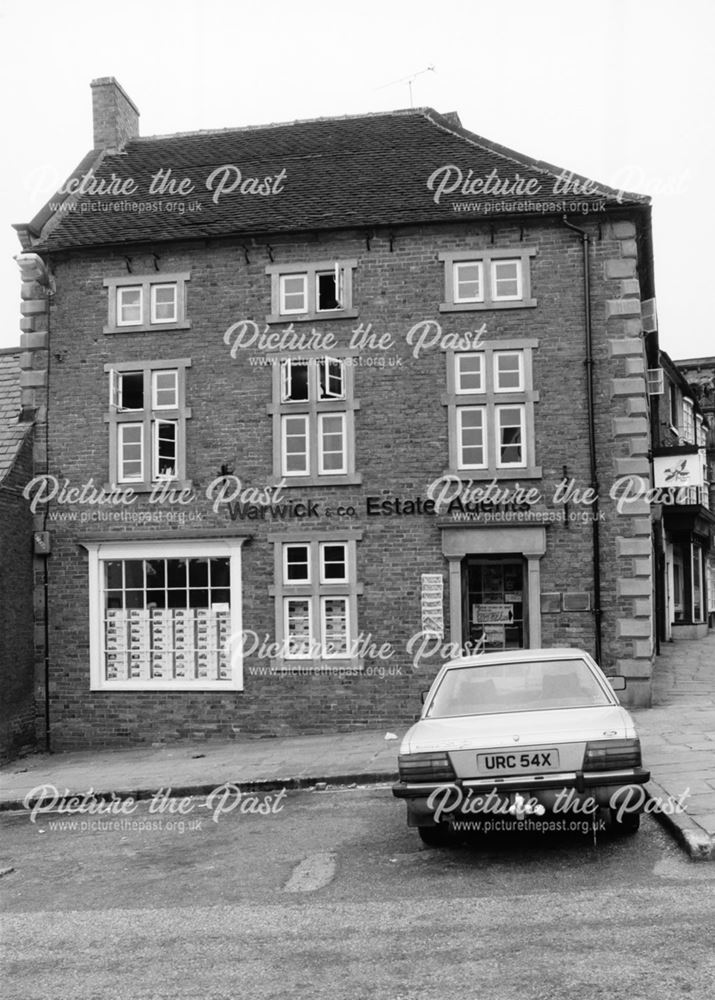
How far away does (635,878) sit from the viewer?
302 inches

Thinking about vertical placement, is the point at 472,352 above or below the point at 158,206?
below

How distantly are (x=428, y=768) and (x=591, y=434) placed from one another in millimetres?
9674

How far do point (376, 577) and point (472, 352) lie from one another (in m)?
3.92

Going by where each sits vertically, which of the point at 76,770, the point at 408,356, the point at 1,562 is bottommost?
the point at 76,770

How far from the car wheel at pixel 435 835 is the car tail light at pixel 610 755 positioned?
1.55 metres

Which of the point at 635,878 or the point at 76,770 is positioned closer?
the point at 635,878

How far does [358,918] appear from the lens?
7207 millimetres

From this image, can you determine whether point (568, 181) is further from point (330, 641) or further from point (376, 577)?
point (330, 641)

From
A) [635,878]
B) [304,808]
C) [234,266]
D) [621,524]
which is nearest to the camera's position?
[635,878]

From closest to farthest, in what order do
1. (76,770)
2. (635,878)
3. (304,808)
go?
(635,878) < (304,808) < (76,770)

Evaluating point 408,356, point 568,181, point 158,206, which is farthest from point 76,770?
point 568,181

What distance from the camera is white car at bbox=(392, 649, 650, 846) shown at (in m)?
8.18

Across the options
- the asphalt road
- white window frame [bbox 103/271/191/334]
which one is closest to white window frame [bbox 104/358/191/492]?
white window frame [bbox 103/271/191/334]

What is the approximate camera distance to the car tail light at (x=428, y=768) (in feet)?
27.4
